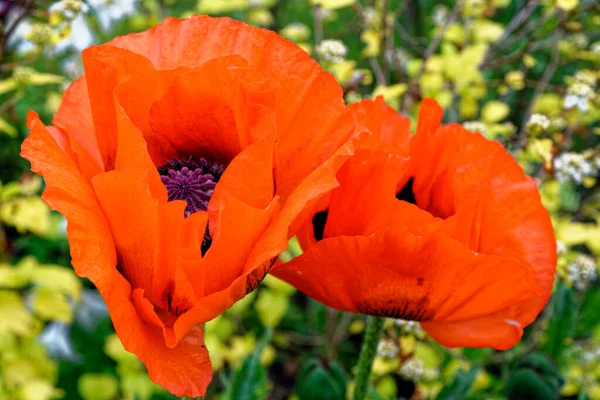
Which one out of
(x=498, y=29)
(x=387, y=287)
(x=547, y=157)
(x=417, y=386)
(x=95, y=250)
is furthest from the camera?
(x=498, y=29)

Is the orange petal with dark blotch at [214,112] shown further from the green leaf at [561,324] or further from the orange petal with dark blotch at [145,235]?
the green leaf at [561,324]

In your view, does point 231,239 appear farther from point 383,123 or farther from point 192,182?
Answer: point 383,123

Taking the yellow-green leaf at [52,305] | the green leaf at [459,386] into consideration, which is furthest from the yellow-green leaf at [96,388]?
the green leaf at [459,386]

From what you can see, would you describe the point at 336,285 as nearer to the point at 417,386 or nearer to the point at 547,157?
the point at 547,157

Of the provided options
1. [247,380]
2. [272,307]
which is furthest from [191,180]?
[272,307]

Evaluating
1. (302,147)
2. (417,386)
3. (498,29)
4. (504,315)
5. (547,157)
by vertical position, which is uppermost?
(302,147)

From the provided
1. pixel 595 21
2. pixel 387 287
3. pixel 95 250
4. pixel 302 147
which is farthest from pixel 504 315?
pixel 595 21
